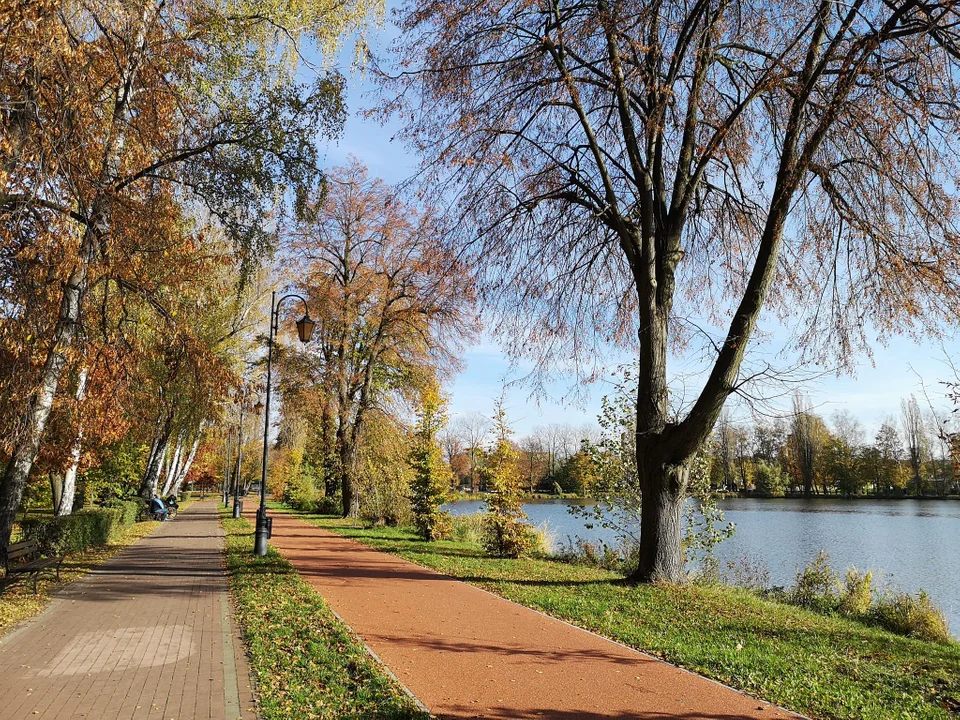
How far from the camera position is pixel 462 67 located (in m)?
10.9

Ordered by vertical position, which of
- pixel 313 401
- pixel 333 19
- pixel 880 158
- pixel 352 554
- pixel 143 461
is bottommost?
pixel 352 554

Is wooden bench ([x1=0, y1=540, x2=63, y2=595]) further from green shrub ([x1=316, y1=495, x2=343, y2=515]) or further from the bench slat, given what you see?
green shrub ([x1=316, y1=495, x2=343, y2=515])

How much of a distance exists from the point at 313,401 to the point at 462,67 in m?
17.2

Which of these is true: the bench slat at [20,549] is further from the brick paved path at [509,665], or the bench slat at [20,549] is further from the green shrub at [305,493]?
the green shrub at [305,493]

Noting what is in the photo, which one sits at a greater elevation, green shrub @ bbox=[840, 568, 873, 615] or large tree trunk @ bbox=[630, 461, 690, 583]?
large tree trunk @ bbox=[630, 461, 690, 583]

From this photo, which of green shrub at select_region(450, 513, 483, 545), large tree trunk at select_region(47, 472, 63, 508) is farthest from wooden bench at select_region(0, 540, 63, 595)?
green shrub at select_region(450, 513, 483, 545)

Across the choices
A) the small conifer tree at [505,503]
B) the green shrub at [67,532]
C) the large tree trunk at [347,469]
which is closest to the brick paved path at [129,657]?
the green shrub at [67,532]

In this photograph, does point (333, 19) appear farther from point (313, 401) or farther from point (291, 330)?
point (291, 330)

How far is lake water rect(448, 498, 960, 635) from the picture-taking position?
15.3 meters

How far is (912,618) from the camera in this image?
32.9ft

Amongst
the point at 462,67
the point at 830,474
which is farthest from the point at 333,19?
the point at 830,474

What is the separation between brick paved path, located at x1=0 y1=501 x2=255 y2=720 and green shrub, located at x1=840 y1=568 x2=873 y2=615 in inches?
401

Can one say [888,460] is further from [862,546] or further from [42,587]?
[42,587]

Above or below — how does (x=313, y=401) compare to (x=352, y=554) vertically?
above
